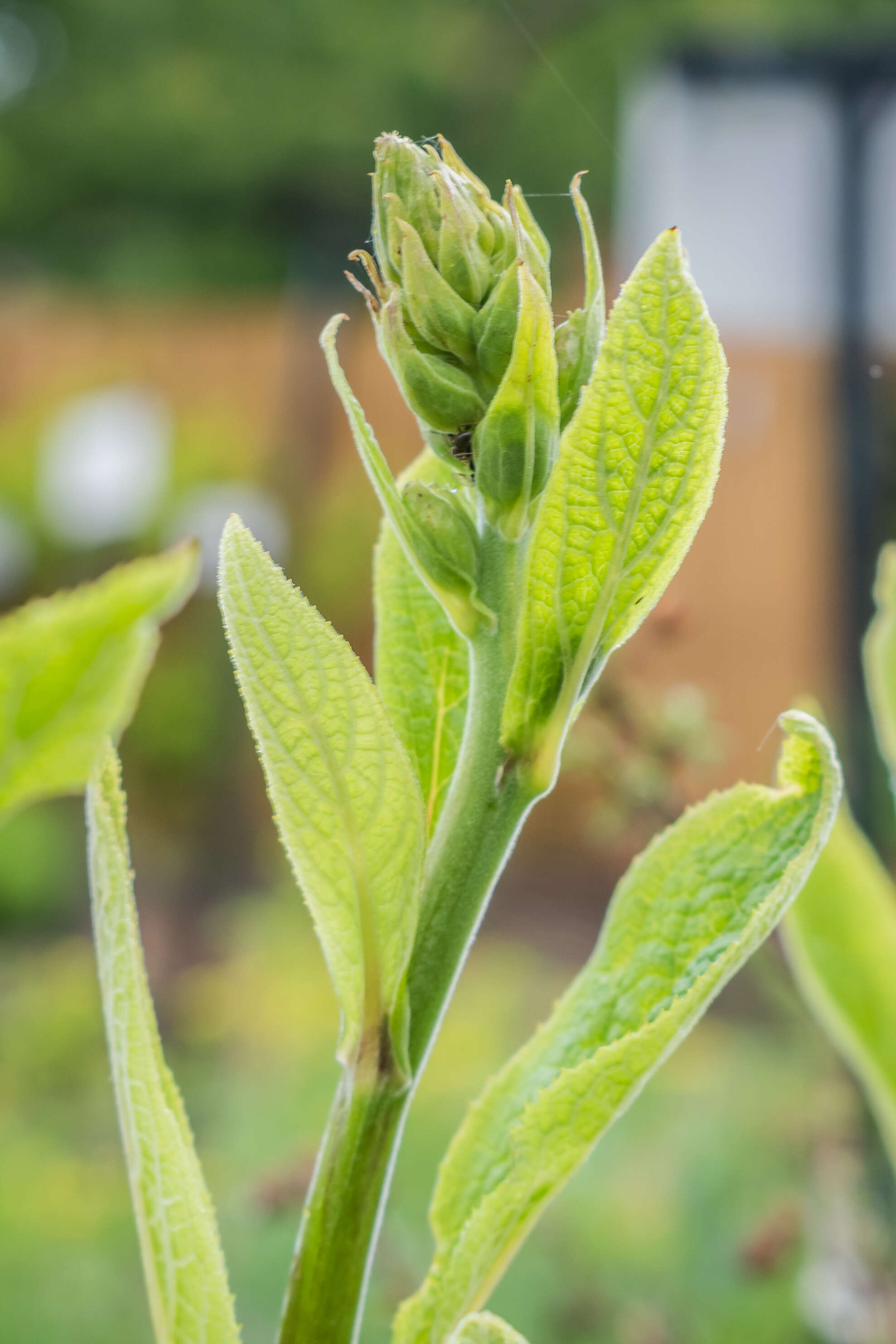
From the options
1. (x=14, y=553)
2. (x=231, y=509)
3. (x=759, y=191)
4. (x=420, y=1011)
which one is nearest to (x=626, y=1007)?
(x=420, y=1011)

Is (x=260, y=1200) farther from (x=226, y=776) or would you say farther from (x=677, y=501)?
(x=226, y=776)

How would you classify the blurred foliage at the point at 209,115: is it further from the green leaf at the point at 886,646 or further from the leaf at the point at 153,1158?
the leaf at the point at 153,1158

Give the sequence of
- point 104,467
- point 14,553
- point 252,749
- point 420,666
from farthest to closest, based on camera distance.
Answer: point 14,553, point 104,467, point 252,749, point 420,666

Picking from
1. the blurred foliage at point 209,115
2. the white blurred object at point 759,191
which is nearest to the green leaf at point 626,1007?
the white blurred object at point 759,191

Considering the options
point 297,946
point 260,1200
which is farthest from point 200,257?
point 260,1200

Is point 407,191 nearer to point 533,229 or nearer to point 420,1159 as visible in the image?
point 533,229
